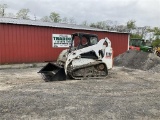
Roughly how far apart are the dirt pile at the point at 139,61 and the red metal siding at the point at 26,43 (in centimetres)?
456

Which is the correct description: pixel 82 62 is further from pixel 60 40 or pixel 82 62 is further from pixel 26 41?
pixel 60 40

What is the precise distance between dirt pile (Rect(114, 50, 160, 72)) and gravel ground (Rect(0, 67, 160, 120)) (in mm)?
5870

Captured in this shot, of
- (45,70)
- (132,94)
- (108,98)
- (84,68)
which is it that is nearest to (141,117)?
(108,98)

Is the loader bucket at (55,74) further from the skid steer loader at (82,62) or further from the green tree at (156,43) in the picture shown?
the green tree at (156,43)

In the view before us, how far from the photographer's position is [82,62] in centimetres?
1027

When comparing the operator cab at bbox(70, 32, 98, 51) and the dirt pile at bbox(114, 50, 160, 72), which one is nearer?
the operator cab at bbox(70, 32, 98, 51)

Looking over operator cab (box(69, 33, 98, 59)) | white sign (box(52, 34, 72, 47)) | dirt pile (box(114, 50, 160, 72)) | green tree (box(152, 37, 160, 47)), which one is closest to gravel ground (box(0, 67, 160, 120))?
operator cab (box(69, 33, 98, 59))

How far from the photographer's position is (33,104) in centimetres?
606

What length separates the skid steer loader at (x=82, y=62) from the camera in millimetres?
9883

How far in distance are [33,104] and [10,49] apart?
9762 millimetres

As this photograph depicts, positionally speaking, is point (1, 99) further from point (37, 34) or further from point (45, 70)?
point (37, 34)

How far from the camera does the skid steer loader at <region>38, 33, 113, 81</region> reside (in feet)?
32.4

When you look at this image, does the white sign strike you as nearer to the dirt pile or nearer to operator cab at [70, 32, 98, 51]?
the dirt pile

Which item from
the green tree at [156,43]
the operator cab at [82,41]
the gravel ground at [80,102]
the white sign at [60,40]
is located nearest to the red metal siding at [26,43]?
the white sign at [60,40]
